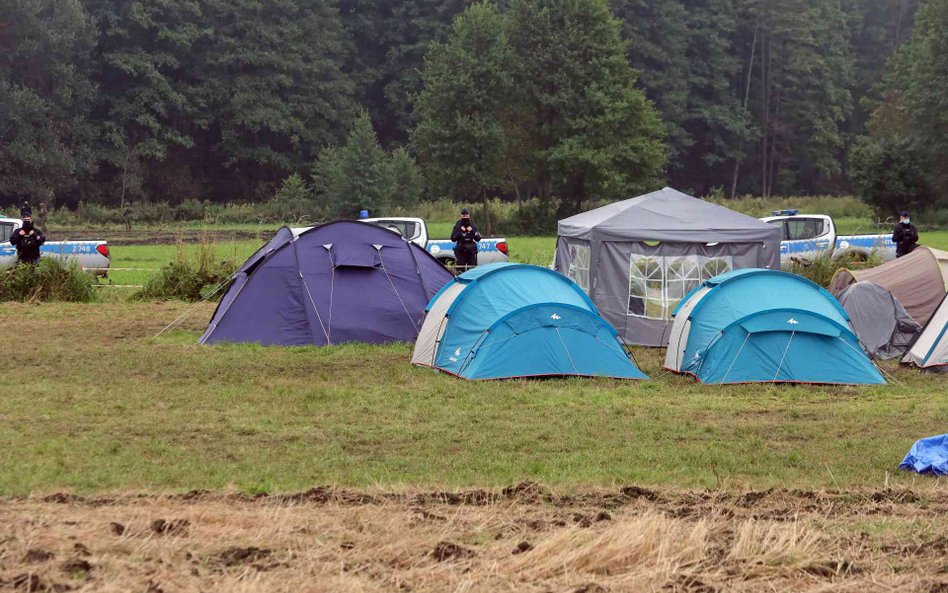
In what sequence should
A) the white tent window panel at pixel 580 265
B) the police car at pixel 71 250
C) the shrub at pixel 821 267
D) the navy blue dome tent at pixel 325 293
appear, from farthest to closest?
the police car at pixel 71 250
the shrub at pixel 821 267
the white tent window panel at pixel 580 265
the navy blue dome tent at pixel 325 293

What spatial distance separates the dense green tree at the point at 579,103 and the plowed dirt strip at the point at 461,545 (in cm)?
4349

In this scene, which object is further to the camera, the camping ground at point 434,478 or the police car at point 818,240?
the police car at point 818,240

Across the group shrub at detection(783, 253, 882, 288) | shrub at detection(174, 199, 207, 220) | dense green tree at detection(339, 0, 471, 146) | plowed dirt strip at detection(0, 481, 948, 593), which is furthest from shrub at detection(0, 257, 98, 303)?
dense green tree at detection(339, 0, 471, 146)

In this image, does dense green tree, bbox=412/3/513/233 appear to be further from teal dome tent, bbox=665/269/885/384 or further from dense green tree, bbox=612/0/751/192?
teal dome tent, bbox=665/269/885/384

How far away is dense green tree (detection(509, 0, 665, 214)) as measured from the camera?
50312 mm

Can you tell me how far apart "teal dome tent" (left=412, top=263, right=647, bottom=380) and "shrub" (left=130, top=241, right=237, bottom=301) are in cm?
908

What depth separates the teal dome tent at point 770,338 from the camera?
489 inches

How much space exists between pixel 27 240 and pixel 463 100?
3070cm

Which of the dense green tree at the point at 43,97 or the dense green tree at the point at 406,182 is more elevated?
the dense green tree at the point at 43,97

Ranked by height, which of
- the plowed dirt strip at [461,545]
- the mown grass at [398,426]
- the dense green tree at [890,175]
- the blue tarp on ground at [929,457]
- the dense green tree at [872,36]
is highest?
the dense green tree at [872,36]

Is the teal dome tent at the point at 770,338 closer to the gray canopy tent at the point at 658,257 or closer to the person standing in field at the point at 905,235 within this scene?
the gray canopy tent at the point at 658,257

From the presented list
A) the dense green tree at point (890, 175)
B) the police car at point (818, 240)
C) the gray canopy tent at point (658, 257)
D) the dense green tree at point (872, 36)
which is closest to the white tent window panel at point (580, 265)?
the gray canopy tent at point (658, 257)

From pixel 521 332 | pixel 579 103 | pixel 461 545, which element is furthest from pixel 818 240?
pixel 579 103

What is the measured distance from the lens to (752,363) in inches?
490
